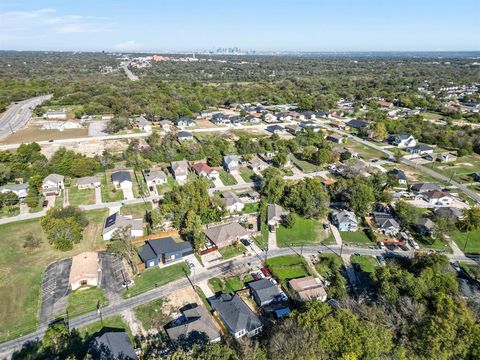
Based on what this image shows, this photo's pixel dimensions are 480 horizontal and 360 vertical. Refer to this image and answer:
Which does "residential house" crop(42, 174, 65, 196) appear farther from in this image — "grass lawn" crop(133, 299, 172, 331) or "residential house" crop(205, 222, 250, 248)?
"grass lawn" crop(133, 299, 172, 331)

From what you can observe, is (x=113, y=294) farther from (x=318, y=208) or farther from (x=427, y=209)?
(x=427, y=209)

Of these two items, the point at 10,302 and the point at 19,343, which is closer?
the point at 19,343

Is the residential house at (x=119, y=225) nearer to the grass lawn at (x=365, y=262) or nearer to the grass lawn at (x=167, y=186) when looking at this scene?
the grass lawn at (x=167, y=186)

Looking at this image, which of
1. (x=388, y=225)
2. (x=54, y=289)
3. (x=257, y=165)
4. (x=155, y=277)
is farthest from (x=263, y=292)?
(x=257, y=165)

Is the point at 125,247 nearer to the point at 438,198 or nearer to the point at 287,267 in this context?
the point at 287,267

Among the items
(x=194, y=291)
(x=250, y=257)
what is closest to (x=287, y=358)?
(x=194, y=291)

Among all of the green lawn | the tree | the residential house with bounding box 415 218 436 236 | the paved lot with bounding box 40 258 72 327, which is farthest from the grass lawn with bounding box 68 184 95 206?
the residential house with bounding box 415 218 436 236
